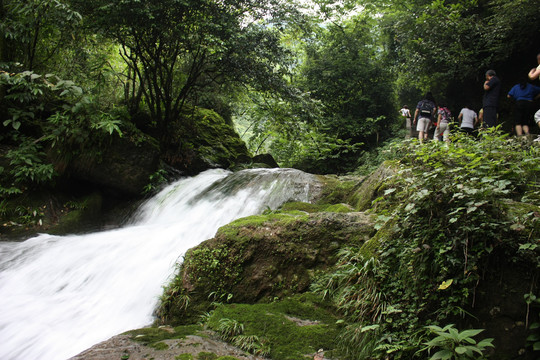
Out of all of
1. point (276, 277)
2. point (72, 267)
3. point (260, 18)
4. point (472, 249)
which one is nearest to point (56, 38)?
point (260, 18)

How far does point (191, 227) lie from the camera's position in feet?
20.5

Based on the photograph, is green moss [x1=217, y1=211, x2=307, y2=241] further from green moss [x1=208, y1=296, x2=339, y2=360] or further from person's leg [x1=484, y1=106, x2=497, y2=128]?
person's leg [x1=484, y1=106, x2=497, y2=128]

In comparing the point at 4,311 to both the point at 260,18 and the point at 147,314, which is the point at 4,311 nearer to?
the point at 147,314

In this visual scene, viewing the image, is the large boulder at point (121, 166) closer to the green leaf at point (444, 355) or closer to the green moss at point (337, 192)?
the green moss at point (337, 192)

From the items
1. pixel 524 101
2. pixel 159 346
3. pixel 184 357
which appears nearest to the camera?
pixel 184 357

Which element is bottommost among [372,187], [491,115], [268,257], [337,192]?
[268,257]

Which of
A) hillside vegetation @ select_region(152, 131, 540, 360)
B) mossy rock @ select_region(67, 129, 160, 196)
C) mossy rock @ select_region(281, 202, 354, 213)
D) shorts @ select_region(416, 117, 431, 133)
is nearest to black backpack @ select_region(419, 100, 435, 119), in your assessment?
shorts @ select_region(416, 117, 431, 133)

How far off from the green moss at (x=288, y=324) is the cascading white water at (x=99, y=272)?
1509 mm

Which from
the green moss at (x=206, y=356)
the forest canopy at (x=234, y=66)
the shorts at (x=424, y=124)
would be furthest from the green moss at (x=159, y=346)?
the shorts at (x=424, y=124)

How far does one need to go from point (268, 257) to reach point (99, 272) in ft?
10.0

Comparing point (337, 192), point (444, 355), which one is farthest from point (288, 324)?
point (337, 192)

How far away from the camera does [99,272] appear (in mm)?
5215

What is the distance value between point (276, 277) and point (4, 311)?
12.3 feet

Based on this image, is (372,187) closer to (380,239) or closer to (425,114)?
(380,239)
